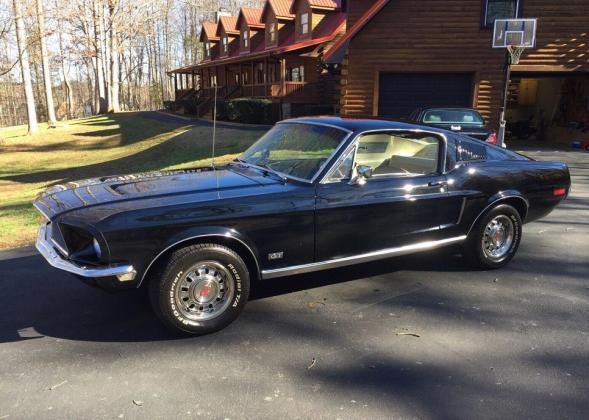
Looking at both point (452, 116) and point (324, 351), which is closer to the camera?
point (324, 351)

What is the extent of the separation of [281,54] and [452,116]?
15339 mm

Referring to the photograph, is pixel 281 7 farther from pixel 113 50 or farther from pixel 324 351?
pixel 324 351

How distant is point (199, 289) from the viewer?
138 inches

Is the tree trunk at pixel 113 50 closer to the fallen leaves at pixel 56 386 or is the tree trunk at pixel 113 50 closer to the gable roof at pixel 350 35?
the gable roof at pixel 350 35

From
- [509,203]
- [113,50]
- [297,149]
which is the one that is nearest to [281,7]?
[113,50]

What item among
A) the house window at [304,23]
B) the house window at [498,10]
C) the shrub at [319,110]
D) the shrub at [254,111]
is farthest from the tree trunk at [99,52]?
the house window at [498,10]

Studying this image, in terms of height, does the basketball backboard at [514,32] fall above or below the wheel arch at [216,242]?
above

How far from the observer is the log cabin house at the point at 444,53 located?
16.3 meters

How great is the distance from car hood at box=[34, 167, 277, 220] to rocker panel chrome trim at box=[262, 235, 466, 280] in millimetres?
721

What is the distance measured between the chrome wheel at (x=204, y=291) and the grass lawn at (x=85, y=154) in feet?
12.1

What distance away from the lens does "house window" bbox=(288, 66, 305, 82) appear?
94.5ft

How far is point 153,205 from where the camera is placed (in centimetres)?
340

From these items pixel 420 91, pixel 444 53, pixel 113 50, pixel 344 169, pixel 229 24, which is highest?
pixel 229 24

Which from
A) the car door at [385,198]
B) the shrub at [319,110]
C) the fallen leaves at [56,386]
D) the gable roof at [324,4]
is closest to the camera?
the fallen leaves at [56,386]
